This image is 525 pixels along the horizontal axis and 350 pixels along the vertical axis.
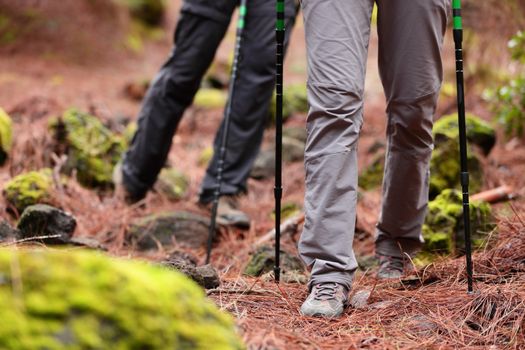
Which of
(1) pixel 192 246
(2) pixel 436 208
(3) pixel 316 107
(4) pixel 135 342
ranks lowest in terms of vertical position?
(1) pixel 192 246

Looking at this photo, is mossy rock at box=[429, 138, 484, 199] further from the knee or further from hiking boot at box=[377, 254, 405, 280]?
the knee

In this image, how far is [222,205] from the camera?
16.7ft

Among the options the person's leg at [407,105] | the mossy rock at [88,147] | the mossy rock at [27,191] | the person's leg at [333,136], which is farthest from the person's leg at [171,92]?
the person's leg at [333,136]

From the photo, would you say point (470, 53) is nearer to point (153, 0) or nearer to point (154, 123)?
point (154, 123)

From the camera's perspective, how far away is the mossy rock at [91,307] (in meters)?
1.42

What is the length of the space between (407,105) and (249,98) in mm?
1983

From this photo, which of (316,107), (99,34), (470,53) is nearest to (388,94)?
(316,107)

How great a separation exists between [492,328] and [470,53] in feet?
20.8

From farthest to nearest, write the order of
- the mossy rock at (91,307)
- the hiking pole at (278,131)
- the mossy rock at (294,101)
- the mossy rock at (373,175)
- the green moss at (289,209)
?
the mossy rock at (294,101)
the mossy rock at (373,175)
the green moss at (289,209)
the hiking pole at (278,131)
the mossy rock at (91,307)

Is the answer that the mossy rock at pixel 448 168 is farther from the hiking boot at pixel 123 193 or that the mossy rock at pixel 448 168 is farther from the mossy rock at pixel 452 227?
the hiking boot at pixel 123 193

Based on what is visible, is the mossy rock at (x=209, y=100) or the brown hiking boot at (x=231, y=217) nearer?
the brown hiking boot at (x=231, y=217)

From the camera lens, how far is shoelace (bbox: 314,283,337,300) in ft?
9.14

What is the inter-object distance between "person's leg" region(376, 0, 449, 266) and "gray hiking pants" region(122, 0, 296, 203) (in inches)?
68.6

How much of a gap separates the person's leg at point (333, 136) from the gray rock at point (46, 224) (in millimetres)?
1579
